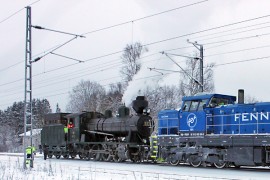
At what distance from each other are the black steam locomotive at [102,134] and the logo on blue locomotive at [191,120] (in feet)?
13.8

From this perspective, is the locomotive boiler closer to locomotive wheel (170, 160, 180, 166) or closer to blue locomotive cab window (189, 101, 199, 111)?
locomotive wheel (170, 160, 180, 166)

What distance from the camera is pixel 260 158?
1858 centimetres

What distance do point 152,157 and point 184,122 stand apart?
11.8 feet

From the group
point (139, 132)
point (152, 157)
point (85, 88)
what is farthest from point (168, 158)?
point (85, 88)

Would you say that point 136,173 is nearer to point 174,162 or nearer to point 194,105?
point 174,162

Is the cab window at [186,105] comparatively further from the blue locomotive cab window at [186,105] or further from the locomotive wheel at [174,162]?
the locomotive wheel at [174,162]

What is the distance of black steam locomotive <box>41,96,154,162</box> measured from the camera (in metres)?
26.4

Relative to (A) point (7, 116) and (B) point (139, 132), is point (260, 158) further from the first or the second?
(A) point (7, 116)

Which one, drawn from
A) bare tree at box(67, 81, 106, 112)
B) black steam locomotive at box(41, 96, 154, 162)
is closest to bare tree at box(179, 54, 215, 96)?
black steam locomotive at box(41, 96, 154, 162)

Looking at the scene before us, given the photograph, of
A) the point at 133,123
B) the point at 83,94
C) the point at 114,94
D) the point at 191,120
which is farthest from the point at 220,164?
the point at 83,94

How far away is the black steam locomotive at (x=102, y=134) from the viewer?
26438 millimetres

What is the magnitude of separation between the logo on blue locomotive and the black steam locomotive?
4.22 m

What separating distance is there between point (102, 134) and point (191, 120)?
372 inches

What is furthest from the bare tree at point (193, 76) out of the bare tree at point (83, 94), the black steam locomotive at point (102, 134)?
the bare tree at point (83, 94)
